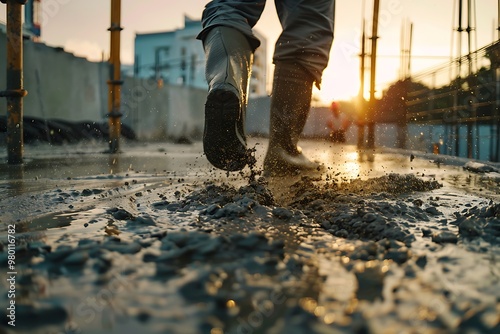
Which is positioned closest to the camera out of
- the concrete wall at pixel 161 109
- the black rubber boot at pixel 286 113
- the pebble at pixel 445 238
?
the pebble at pixel 445 238

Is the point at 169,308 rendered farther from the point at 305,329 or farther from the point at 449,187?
the point at 449,187

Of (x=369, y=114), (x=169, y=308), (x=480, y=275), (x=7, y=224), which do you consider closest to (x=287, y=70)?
(x=7, y=224)

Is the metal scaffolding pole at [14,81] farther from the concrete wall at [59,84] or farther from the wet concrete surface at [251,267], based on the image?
the concrete wall at [59,84]

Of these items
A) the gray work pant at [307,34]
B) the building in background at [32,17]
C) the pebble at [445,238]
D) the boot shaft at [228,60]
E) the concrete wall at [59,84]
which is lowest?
the pebble at [445,238]

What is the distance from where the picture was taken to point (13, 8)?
9.34 feet

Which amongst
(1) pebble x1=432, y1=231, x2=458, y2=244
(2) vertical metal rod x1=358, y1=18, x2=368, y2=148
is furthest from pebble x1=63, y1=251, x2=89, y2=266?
(2) vertical metal rod x1=358, y1=18, x2=368, y2=148

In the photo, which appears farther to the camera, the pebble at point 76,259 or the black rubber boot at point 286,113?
the black rubber boot at point 286,113

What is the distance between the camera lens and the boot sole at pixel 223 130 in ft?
5.39

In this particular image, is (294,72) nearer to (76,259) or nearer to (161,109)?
(76,259)

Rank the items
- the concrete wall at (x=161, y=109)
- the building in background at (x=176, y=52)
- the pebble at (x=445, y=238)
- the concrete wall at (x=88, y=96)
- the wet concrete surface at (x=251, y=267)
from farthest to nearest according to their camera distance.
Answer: the building in background at (x=176, y=52), the concrete wall at (x=161, y=109), the concrete wall at (x=88, y=96), the pebble at (x=445, y=238), the wet concrete surface at (x=251, y=267)

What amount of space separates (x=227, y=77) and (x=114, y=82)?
9.74 feet

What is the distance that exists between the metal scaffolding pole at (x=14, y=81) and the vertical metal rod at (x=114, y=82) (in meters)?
1.37

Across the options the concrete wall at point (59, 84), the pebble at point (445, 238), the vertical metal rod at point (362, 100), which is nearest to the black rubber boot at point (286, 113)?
the pebble at point (445, 238)

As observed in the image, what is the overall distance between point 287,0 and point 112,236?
5.52 feet
